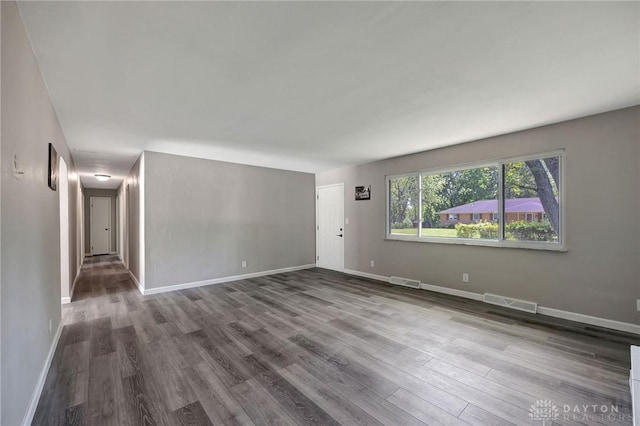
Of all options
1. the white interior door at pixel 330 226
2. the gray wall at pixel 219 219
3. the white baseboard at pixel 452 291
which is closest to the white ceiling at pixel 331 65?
the gray wall at pixel 219 219

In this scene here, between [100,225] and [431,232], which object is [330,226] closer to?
[431,232]

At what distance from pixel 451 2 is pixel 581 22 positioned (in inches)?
34.9

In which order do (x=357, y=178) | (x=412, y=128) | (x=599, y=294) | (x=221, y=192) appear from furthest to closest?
1. (x=357, y=178)
2. (x=221, y=192)
3. (x=412, y=128)
4. (x=599, y=294)

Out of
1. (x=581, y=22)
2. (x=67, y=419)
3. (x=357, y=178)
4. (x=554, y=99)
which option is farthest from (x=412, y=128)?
(x=67, y=419)

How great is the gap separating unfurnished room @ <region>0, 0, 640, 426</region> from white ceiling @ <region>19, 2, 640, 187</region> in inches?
0.7

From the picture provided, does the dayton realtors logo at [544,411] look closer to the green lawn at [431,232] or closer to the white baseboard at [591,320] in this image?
the white baseboard at [591,320]

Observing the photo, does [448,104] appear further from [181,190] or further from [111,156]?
[111,156]

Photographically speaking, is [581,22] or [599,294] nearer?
[581,22]

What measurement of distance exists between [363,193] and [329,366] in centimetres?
394

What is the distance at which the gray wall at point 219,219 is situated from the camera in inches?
179

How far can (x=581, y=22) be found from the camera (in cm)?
162

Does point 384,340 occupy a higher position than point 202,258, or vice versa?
point 202,258

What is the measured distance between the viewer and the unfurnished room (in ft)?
5.32

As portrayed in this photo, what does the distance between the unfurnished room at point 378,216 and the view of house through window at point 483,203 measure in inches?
1.2
